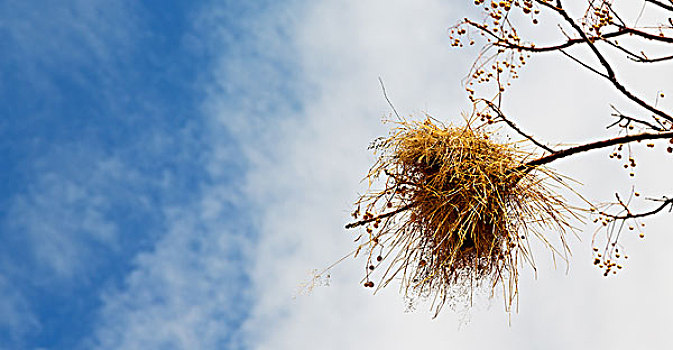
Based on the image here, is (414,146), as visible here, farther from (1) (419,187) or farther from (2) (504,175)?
(2) (504,175)

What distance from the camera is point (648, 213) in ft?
7.11

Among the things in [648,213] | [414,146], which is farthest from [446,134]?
[648,213]

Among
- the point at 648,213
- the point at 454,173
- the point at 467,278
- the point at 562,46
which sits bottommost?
the point at 648,213

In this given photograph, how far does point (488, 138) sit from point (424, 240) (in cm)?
37

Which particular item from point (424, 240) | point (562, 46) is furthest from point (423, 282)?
point (562, 46)

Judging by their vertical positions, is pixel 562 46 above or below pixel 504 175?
above

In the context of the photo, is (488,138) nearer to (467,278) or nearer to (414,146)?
(414,146)

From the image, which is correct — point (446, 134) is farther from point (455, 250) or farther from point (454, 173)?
point (455, 250)

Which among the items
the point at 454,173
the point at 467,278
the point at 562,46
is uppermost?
the point at 562,46

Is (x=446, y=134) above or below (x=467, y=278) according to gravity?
above

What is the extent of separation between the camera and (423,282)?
2305 mm

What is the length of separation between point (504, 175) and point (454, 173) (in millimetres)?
148

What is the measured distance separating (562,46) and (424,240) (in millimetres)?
730

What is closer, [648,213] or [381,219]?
[648,213]
